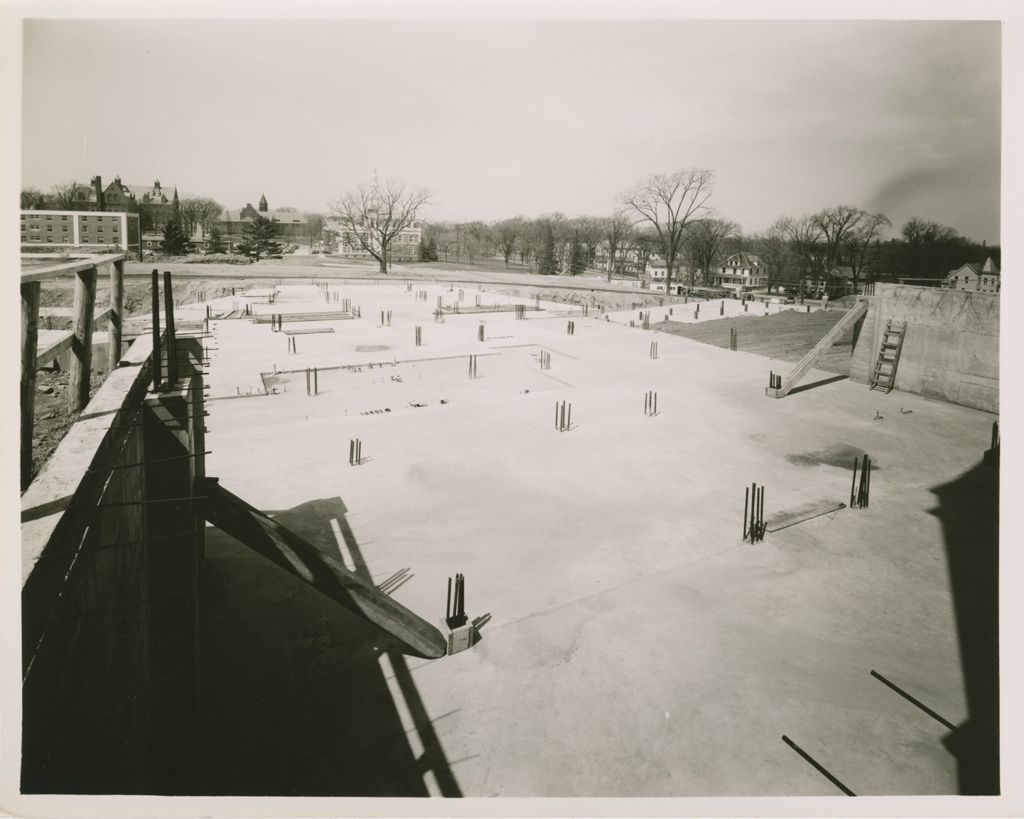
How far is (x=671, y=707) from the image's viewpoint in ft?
21.4

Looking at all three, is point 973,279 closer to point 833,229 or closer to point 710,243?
point 833,229

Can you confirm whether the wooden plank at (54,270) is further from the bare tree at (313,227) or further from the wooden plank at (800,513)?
the bare tree at (313,227)

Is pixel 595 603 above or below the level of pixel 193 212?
below

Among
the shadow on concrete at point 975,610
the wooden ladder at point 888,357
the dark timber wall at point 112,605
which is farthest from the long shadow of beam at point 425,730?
the wooden ladder at point 888,357

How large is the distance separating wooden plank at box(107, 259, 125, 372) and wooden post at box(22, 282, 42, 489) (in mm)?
1661

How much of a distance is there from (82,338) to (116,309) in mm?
943

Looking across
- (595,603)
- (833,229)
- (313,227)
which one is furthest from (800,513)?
(313,227)

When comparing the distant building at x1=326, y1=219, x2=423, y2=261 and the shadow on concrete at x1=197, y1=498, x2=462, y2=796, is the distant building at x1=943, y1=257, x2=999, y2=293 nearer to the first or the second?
the shadow on concrete at x1=197, y1=498, x2=462, y2=796

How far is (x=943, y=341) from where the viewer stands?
65.2 ft

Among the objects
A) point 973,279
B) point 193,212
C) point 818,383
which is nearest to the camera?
point 973,279

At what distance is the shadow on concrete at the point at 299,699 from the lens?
18.8 ft

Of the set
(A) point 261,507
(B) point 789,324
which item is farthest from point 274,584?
(B) point 789,324

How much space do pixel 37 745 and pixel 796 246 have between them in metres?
77.6

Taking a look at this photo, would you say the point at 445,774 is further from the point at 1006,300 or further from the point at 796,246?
the point at 796,246
